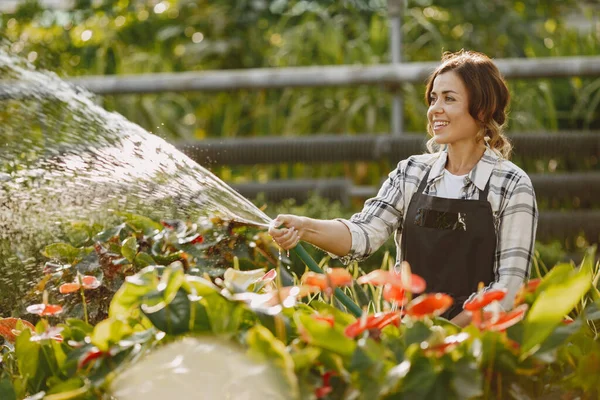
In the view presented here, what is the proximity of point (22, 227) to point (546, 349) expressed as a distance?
1403 millimetres

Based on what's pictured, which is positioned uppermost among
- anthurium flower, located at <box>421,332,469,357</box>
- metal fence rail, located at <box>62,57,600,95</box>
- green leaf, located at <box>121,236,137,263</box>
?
metal fence rail, located at <box>62,57,600,95</box>

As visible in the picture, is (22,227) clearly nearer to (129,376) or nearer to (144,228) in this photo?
(144,228)

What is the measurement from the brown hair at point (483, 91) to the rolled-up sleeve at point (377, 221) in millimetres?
230

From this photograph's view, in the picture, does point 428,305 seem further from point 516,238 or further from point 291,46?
point 291,46

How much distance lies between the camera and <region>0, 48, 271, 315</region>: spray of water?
1988 mm

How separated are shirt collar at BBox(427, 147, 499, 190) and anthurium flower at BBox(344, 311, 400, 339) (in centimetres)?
70

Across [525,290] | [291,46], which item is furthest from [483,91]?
[291,46]

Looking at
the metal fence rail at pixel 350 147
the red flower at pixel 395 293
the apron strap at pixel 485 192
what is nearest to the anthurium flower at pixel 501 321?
the red flower at pixel 395 293

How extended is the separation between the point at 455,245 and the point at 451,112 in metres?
0.32

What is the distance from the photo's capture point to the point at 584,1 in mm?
7555

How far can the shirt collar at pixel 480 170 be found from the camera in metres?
2.05

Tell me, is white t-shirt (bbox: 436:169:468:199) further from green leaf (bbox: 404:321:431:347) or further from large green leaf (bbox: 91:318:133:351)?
large green leaf (bbox: 91:318:133:351)

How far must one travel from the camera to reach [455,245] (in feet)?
6.61

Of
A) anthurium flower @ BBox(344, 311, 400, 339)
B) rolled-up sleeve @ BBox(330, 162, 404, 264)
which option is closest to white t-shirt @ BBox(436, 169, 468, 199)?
rolled-up sleeve @ BBox(330, 162, 404, 264)
